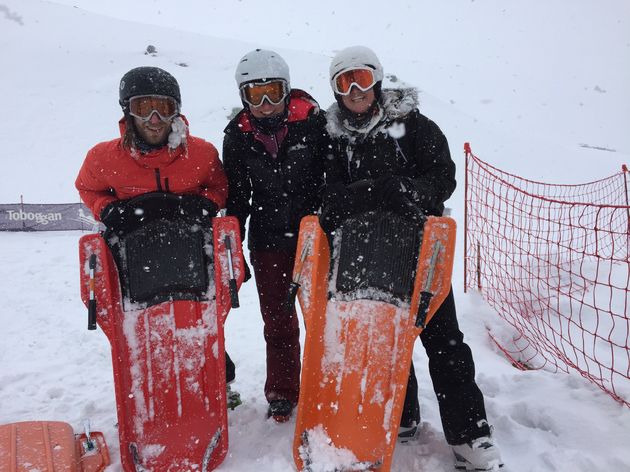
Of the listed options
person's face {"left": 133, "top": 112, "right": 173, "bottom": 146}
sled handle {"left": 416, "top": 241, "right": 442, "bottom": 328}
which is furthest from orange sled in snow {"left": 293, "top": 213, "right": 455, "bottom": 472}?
person's face {"left": 133, "top": 112, "right": 173, "bottom": 146}

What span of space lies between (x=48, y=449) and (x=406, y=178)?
2247 mm

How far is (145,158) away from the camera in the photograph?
253 centimetres

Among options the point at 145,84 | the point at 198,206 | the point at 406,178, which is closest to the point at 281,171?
the point at 198,206

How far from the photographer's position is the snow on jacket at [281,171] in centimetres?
255

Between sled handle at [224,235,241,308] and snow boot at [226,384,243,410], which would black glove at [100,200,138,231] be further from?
snow boot at [226,384,243,410]

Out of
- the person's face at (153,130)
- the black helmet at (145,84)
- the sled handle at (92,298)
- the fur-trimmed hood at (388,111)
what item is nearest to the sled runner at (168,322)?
the sled handle at (92,298)

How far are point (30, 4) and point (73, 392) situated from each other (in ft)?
154

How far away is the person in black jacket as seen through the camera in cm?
254

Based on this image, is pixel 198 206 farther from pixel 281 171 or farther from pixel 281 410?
pixel 281 410

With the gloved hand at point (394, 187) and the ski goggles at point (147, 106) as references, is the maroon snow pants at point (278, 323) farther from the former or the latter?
the ski goggles at point (147, 106)

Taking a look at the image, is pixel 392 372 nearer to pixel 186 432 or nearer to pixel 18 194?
pixel 186 432

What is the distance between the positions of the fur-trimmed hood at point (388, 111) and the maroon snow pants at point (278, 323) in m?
0.80

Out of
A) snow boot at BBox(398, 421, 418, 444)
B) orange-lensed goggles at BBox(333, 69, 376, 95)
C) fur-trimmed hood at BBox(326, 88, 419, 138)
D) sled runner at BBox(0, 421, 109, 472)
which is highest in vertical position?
orange-lensed goggles at BBox(333, 69, 376, 95)

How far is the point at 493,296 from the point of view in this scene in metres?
5.02
